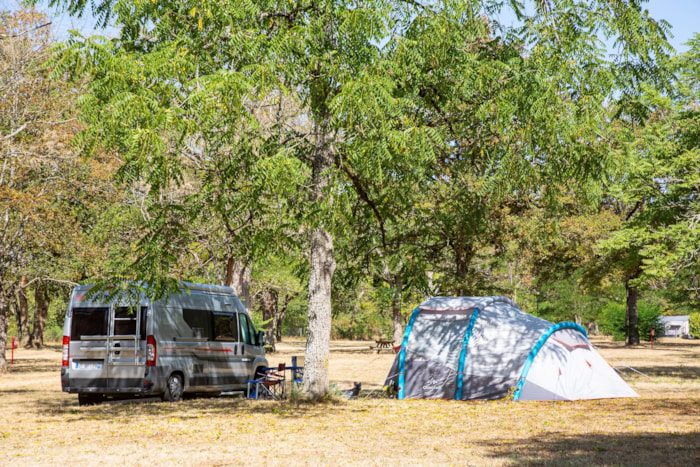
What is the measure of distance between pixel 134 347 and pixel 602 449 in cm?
926

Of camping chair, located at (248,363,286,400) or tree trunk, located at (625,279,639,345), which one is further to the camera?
tree trunk, located at (625,279,639,345)

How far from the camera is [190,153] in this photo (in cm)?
2105

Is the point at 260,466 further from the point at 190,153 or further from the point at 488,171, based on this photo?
the point at 190,153

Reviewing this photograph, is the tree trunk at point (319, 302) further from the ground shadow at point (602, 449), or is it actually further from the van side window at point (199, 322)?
the ground shadow at point (602, 449)

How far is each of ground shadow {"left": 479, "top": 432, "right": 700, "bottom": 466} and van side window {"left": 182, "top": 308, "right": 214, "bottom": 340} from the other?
Answer: 8.00m

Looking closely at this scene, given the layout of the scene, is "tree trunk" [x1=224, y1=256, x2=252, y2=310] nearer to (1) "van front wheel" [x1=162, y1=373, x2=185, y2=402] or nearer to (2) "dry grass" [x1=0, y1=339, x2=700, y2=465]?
(2) "dry grass" [x1=0, y1=339, x2=700, y2=465]

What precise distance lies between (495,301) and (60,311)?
2091 inches

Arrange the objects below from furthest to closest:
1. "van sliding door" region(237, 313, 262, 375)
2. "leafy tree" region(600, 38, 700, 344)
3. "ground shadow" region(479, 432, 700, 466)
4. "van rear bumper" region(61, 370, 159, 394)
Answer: "leafy tree" region(600, 38, 700, 344), "van sliding door" region(237, 313, 262, 375), "van rear bumper" region(61, 370, 159, 394), "ground shadow" region(479, 432, 700, 466)

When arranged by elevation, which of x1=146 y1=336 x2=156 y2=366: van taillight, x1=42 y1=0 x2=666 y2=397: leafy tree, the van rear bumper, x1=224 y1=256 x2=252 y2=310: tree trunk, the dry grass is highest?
x1=42 y1=0 x2=666 y2=397: leafy tree

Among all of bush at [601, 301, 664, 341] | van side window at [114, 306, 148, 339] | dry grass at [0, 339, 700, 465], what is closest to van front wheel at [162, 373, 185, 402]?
dry grass at [0, 339, 700, 465]

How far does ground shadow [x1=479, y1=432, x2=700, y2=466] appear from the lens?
25.3ft

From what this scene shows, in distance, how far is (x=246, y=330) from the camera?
16.9 metres

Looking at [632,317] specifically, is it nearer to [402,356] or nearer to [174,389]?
[402,356]

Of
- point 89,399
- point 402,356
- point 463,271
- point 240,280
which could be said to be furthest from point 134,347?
point 240,280
